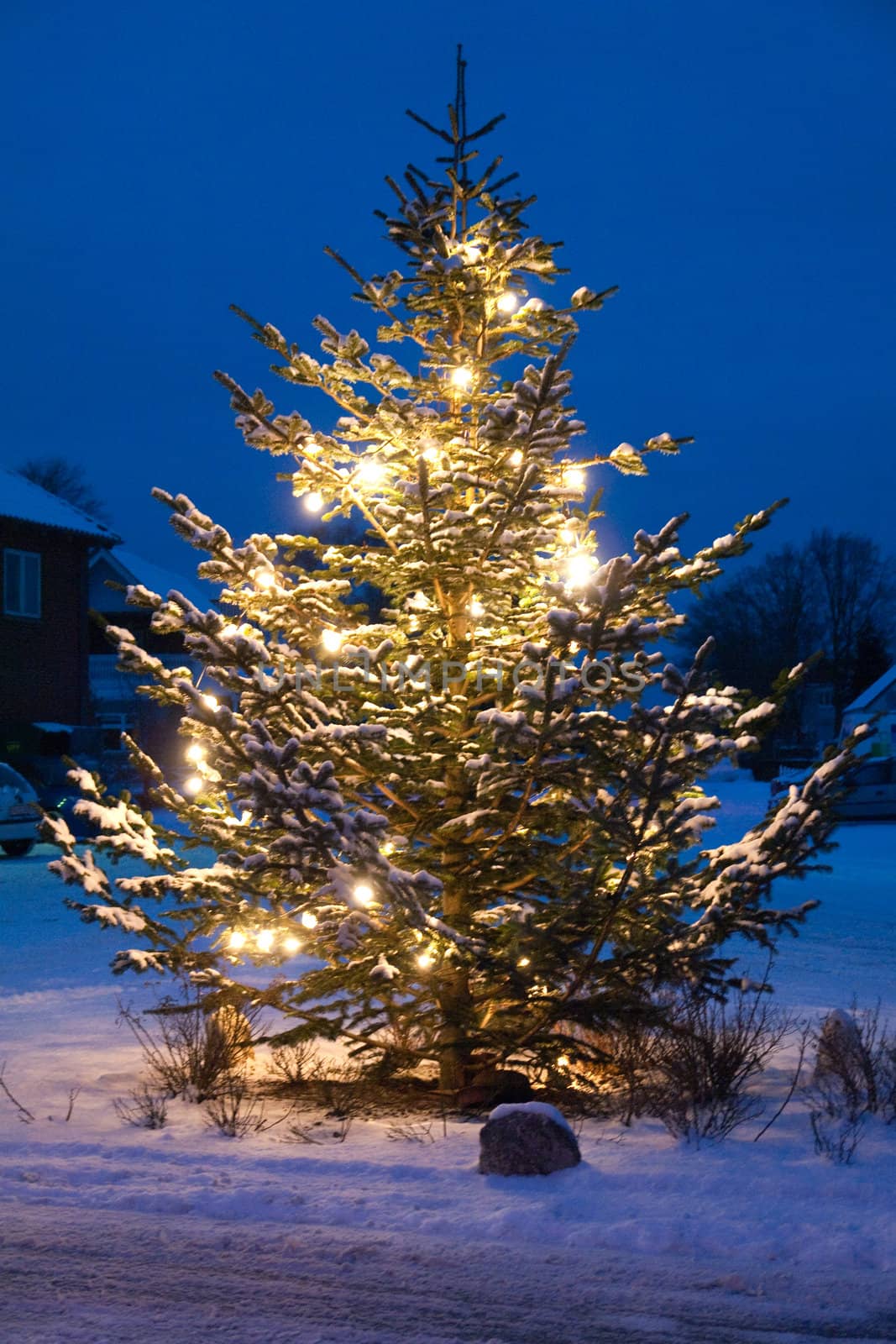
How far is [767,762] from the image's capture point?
5100 centimetres

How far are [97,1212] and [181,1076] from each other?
1.88 meters

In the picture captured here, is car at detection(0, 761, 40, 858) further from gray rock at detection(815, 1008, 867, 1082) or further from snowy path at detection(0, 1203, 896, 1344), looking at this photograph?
snowy path at detection(0, 1203, 896, 1344)

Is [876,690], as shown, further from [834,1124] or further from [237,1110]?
[237,1110]

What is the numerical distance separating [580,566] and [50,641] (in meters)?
25.7

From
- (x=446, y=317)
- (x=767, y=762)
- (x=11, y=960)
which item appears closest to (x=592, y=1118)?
(x=446, y=317)

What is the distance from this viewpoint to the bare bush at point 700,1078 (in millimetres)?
6613

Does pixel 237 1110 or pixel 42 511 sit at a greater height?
pixel 42 511

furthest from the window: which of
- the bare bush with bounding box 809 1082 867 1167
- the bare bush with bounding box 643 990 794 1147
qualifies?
the bare bush with bounding box 809 1082 867 1167

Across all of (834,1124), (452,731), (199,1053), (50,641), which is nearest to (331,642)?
(452,731)

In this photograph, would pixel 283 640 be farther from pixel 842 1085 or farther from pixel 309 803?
pixel 842 1085

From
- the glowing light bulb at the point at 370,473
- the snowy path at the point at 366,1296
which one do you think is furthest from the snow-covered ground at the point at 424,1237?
the glowing light bulb at the point at 370,473

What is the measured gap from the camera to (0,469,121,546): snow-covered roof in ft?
97.9

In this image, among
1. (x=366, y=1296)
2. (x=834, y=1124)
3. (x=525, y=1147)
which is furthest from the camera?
(x=834, y=1124)

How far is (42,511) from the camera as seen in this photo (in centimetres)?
3098
